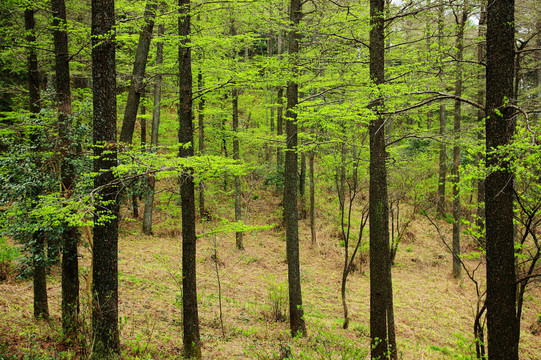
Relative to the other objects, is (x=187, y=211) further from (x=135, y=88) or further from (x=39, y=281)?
(x=39, y=281)

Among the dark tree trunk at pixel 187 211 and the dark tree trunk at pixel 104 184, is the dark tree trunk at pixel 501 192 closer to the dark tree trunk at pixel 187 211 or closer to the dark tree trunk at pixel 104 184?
the dark tree trunk at pixel 187 211

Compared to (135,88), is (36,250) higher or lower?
lower

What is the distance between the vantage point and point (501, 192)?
4168 mm

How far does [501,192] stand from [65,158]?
7.90m

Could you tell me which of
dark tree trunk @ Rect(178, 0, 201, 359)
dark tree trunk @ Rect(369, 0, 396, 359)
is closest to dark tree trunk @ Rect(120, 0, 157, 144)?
dark tree trunk @ Rect(178, 0, 201, 359)

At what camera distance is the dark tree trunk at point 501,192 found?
4.15 metres

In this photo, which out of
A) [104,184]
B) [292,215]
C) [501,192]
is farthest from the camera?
[292,215]

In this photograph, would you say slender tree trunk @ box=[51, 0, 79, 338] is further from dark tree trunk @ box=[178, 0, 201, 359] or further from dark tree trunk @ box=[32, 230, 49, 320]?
dark tree trunk @ box=[178, 0, 201, 359]

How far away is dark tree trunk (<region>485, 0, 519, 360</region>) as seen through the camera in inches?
163

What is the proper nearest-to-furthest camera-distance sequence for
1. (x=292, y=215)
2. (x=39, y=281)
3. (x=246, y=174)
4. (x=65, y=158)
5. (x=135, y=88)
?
(x=246, y=174), (x=65, y=158), (x=39, y=281), (x=135, y=88), (x=292, y=215)

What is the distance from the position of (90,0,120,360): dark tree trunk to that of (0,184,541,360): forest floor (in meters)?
0.59

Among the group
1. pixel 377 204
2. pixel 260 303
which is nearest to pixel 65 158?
pixel 377 204

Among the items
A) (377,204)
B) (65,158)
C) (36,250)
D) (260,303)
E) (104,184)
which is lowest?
(260,303)

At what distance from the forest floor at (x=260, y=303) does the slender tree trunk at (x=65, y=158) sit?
1.49 feet
